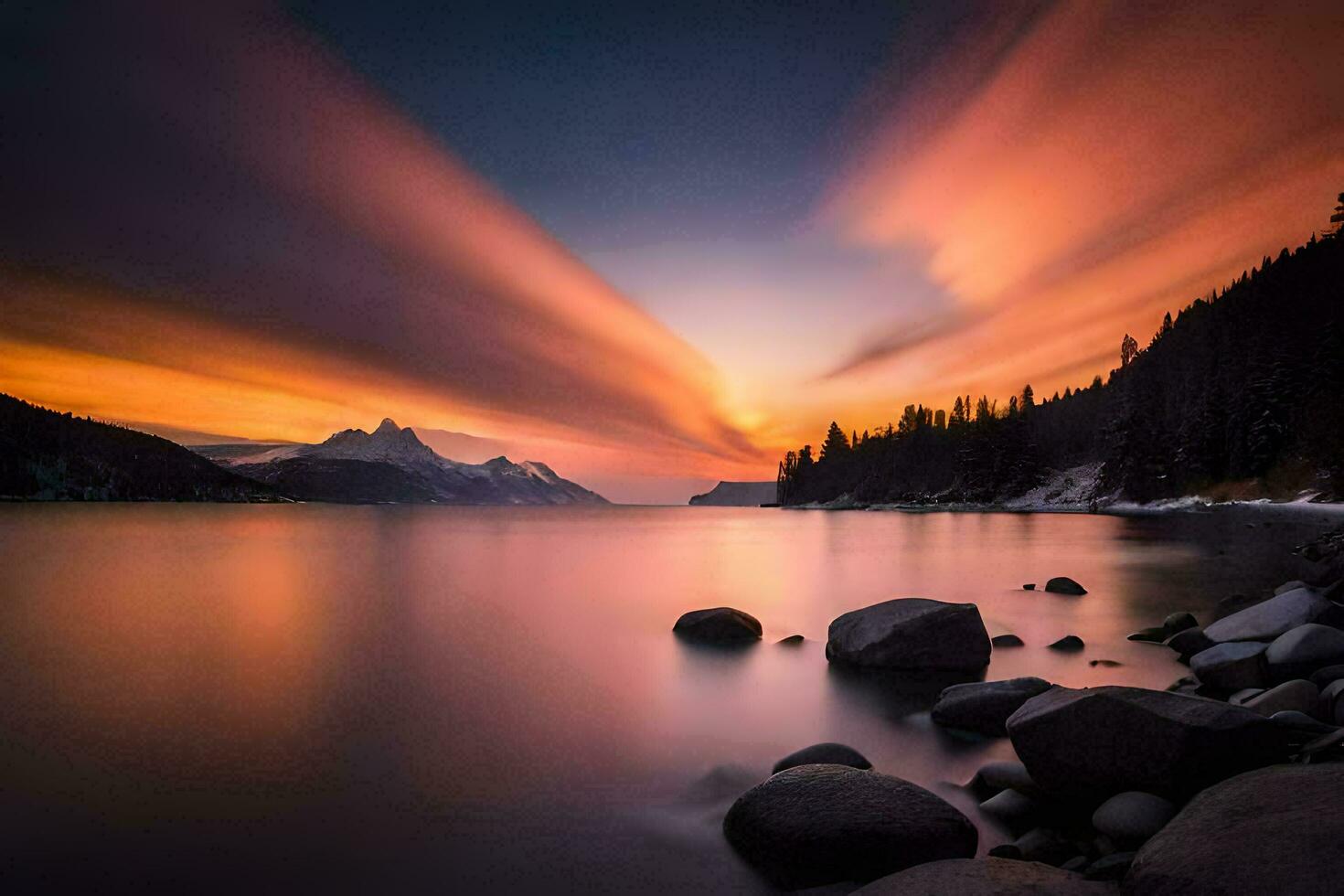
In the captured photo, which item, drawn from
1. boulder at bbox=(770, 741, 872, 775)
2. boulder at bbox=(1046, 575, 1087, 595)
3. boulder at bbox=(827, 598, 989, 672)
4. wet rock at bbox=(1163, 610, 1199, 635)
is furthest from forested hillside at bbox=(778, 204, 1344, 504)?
boulder at bbox=(770, 741, 872, 775)

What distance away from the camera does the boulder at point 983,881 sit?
15.3ft

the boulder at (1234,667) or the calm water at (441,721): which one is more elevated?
the boulder at (1234,667)

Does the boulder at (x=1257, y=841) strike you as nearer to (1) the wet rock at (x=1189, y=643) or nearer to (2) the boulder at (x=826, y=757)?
(2) the boulder at (x=826, y=757)

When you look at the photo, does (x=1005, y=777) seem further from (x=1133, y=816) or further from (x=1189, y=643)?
(x=1189, y=643)

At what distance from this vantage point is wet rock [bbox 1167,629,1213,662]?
14.4 meters

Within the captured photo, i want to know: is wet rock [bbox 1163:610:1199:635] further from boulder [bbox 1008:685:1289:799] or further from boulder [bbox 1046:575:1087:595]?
boulder [bbox 1008:685:1289:799]

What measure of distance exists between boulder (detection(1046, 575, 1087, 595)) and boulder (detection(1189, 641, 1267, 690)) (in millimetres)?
15031

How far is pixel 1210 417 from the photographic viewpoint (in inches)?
4090

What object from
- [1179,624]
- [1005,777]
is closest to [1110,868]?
[1005,777]

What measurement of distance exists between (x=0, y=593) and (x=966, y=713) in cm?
3926

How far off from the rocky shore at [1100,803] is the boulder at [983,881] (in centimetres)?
2

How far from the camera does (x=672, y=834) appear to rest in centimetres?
730

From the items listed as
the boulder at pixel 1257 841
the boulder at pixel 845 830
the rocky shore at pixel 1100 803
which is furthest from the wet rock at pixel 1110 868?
the boulder at pixel 845 830

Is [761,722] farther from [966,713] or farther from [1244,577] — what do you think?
[1244,577]
